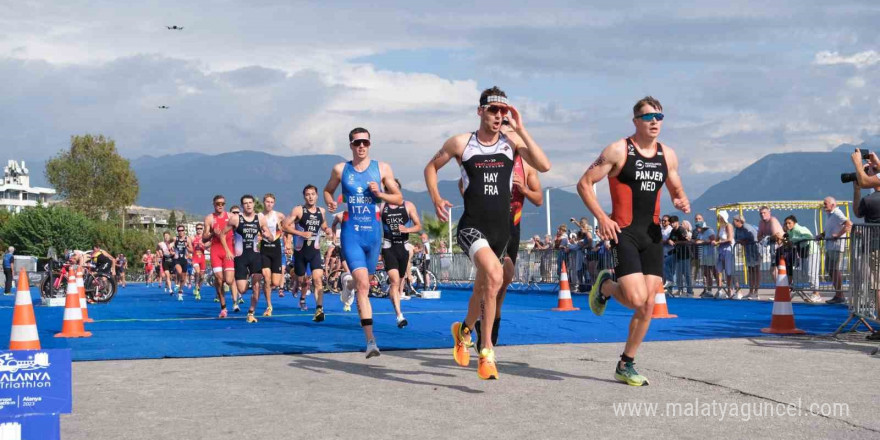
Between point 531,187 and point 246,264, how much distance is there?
26.3ft

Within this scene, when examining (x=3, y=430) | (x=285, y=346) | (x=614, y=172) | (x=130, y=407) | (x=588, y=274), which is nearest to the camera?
(x=3, y=430)

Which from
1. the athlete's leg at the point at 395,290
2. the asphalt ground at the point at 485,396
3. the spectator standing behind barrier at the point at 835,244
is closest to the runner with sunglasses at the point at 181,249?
the athlete's leg at the point at 395,290

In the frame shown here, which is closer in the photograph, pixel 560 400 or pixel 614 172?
pixel 560 400

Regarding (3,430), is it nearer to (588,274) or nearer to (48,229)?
(588,274)

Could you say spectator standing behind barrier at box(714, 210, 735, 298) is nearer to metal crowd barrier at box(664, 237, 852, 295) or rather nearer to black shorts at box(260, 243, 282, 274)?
metal crowd barrier at box(664, 237, 852, 295)

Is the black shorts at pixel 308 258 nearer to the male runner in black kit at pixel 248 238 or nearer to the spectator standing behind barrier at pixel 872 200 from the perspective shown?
the male runner in black kit at pixel 248 238

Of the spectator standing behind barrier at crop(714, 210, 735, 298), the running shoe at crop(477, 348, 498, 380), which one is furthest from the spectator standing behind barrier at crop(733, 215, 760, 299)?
the running shoe at crop(477, 348, 498, 380)

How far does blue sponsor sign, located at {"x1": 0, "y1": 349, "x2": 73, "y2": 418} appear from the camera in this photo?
4223 mm

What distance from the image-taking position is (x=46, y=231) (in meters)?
94.8

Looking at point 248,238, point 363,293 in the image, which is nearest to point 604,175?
point 363,293

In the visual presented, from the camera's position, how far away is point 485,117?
7.79m

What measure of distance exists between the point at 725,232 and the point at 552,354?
12.2 meters

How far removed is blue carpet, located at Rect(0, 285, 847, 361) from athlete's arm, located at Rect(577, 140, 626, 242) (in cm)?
306

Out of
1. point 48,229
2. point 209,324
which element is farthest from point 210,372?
point 48,229
